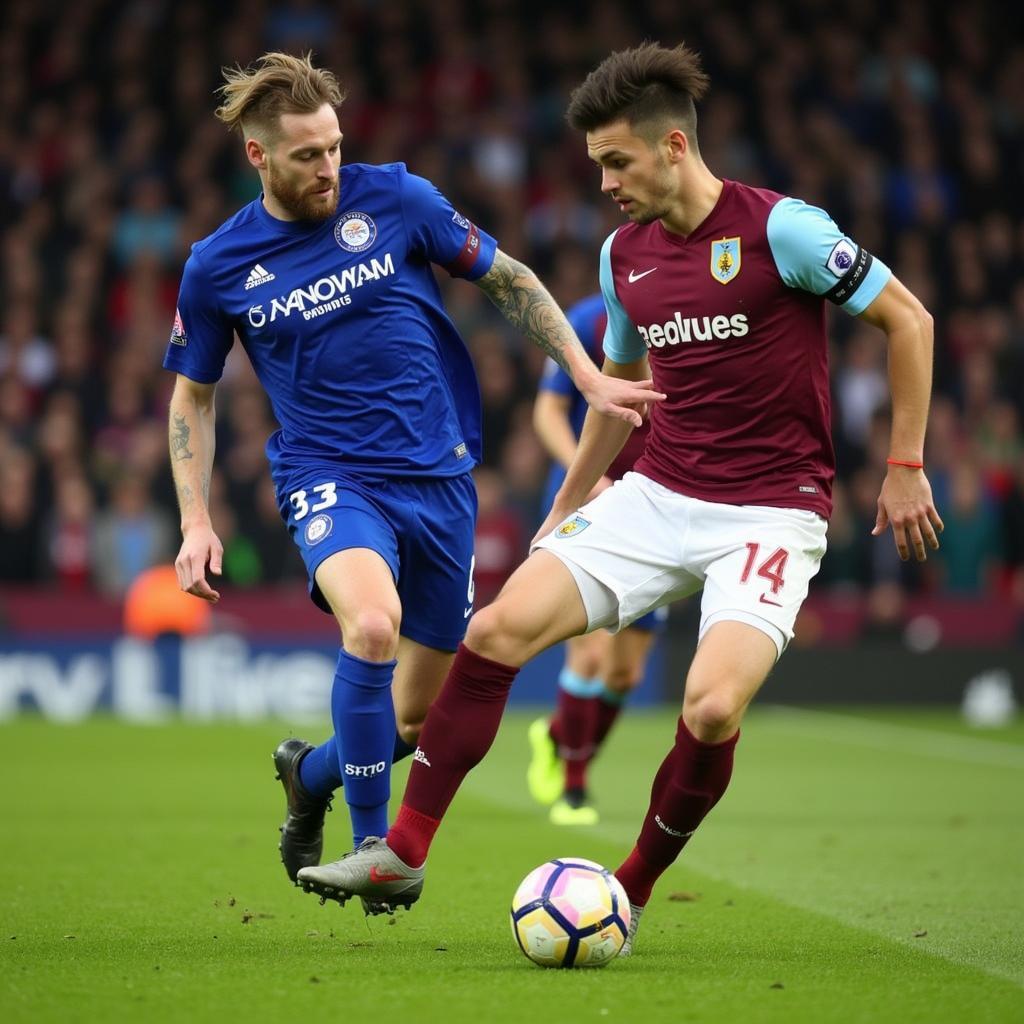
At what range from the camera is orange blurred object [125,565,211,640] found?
590 inches

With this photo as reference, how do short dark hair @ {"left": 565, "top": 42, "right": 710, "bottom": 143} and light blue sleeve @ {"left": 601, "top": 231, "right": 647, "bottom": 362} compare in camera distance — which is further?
light blue sleeve @ {"left": 601, "top": 231, "right": 647, "bottom": 362}

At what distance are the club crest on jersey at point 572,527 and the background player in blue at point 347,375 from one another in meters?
0.37

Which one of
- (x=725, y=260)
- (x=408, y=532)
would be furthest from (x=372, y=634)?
(x=725, y=260)

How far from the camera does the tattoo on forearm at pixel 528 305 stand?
5.90 meters

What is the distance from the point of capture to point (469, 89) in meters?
19.8

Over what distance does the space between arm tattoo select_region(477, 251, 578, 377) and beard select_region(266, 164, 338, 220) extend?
0.56m

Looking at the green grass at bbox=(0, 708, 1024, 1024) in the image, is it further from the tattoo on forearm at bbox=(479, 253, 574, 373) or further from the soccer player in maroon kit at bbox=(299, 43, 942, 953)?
the tattoo on forearm at bbox=(479, 253, 574, 373)

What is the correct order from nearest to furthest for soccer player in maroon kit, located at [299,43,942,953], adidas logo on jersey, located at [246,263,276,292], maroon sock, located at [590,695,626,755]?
soccer player in maroon kit, located at [299,43,942,953]
adidas logo on jersey, located at [246,263,276,292]
maroon sock, located at [590,695,626,755]

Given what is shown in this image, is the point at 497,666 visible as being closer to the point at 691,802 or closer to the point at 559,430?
the point at 691,802

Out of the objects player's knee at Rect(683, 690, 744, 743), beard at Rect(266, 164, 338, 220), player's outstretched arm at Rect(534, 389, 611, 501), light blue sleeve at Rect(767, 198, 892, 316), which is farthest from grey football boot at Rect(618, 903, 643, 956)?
player's outstretched arm at Rect(534, 389, 611, 501)

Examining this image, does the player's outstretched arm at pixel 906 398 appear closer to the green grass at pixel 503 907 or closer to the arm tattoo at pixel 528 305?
the arm tattoo at pixel 528 305

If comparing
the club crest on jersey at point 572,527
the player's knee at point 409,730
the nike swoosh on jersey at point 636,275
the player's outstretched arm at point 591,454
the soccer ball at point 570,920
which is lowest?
the soccer ball at point 570,920

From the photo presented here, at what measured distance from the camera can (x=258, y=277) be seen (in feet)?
19.2

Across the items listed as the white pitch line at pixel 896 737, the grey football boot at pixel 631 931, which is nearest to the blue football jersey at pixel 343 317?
the grey football boot at pixel 631 931
